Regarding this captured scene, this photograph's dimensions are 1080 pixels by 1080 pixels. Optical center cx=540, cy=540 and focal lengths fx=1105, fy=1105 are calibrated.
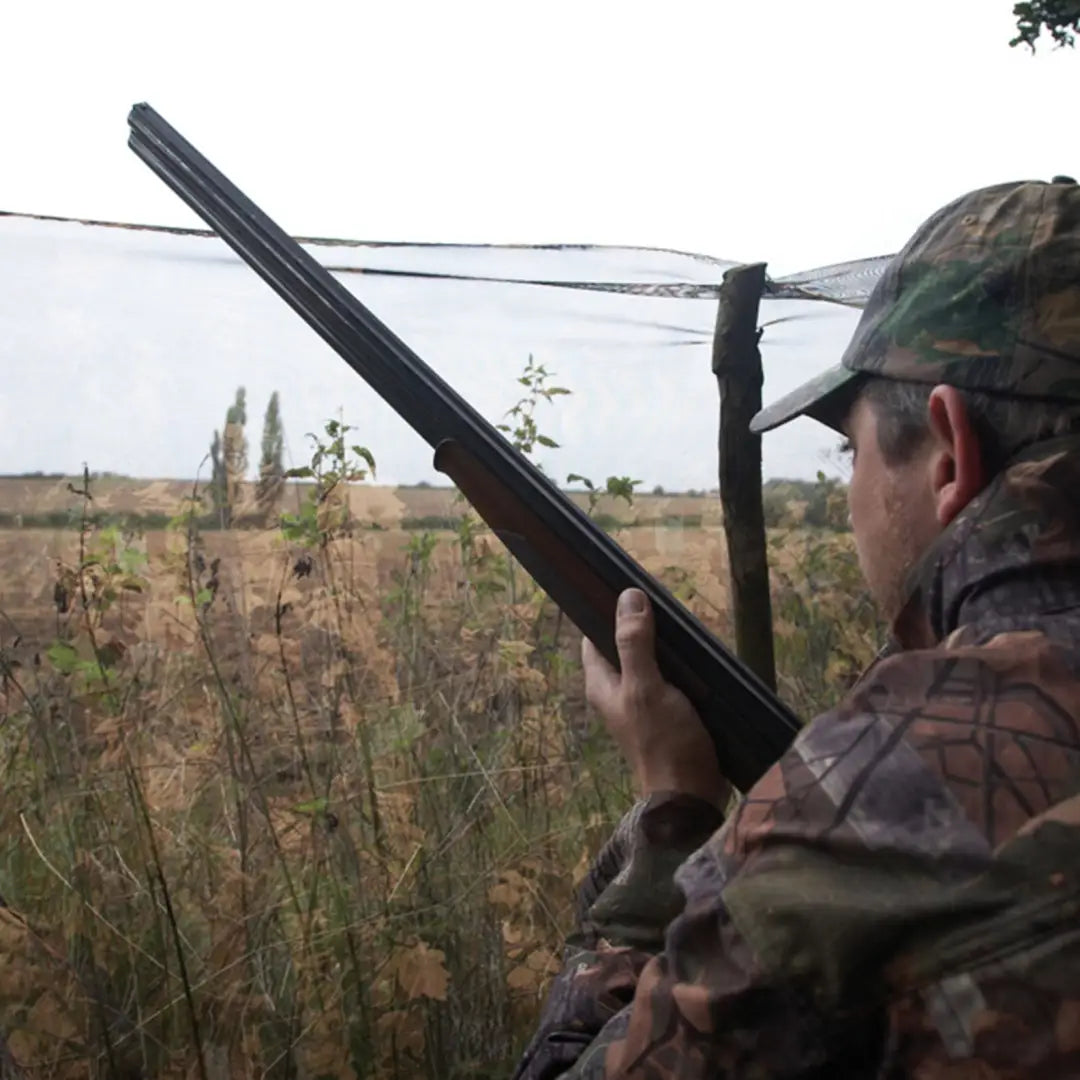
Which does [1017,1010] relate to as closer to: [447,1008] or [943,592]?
[943,592]

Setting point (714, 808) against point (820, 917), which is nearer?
point (820, 917)

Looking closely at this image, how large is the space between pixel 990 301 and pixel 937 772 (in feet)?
1.41

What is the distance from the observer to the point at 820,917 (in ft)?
2.43

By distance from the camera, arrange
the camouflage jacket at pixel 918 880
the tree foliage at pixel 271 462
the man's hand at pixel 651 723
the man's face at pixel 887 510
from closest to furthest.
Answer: the camouflage jacket at pixel 918 880 < the man's face at pixel 887 510 < the man's hand at pixel 651 723 < the tree foliage at pixel 271 462

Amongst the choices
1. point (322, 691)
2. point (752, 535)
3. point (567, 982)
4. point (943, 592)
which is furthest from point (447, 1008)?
point (943, 592)

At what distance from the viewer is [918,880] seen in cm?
74

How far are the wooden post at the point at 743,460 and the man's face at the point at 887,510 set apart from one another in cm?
167

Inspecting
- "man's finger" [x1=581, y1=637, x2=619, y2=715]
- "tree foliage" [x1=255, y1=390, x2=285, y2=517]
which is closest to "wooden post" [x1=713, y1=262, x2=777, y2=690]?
"tree foliage" [x1=255, y1=390, x2=285, y2=517]

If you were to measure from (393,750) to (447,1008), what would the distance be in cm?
62

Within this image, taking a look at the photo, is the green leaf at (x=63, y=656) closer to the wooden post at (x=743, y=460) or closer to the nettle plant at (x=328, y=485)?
the nettle plant at (x=328, y=485)

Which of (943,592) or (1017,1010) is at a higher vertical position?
(943,592)


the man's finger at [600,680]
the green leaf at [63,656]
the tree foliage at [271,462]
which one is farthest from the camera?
the tree foliage at [271,462]

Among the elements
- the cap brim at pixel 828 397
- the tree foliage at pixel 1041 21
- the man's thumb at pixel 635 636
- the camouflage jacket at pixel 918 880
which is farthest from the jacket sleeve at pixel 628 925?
the tree foliage at pixel 1041 21

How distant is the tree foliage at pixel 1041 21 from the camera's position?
330 cm
